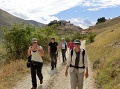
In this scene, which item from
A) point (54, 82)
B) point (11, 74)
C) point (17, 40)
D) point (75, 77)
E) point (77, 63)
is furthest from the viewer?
point (17, 40)

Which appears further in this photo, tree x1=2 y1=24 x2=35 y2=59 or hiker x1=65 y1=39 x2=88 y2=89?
tree x1=2 y1=24 x2=35 y2=59

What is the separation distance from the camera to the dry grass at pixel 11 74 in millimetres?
13195

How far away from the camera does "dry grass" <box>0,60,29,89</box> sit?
43.3 feet

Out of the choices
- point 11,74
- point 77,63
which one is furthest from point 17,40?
point 77,63

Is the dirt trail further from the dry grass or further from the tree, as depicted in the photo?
the tree

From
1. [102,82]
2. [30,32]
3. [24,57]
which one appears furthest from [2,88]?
[30,32]

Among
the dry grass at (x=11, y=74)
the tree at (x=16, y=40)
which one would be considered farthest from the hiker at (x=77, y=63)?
the tree at (x=16, y=40)

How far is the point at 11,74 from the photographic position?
608 inches

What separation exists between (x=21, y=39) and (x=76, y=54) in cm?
1562

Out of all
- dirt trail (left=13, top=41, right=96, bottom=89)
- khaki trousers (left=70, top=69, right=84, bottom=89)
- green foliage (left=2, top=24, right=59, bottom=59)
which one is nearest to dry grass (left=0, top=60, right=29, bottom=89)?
dirt trail (left=13, top=41, right=96, bottom=89)

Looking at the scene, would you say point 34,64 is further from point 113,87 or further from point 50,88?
point 113,87

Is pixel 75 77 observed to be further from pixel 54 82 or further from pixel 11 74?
pixel 11 74

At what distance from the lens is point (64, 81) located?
1398cm

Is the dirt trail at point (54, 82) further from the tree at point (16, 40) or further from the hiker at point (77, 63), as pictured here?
the tree at point (16, 40)
